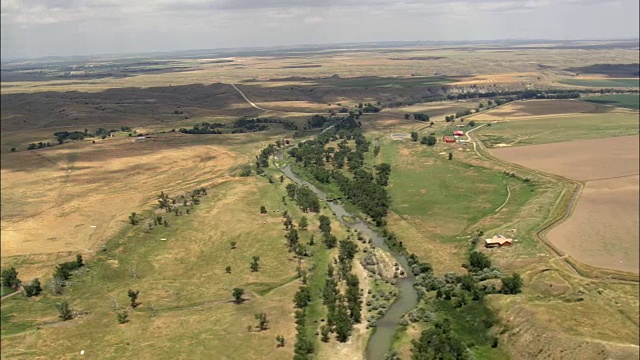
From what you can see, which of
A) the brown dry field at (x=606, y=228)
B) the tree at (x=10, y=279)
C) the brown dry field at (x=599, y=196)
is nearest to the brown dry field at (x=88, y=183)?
the tree at (x=10, y=279)

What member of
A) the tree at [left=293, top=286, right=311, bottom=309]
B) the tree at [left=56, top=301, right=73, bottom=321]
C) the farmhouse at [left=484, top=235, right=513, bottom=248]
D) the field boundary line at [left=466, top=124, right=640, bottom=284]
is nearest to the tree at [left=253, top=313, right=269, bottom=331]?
the tree at [left=293, top=286, right=311, bottom=309]

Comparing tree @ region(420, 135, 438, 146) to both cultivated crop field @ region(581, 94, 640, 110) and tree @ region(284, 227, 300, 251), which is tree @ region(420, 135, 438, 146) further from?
cultivated crop field @ region(581, 94, 640, 110)

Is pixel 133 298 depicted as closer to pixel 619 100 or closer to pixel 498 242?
pixel 498 242

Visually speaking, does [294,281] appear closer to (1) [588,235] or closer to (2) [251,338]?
(2) [251,338]

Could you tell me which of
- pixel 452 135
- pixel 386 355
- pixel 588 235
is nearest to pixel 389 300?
pixel 386 355

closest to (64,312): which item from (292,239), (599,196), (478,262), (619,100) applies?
(292,239)

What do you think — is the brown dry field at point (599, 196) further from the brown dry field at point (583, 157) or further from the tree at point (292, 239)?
the tree at point (292, 239)

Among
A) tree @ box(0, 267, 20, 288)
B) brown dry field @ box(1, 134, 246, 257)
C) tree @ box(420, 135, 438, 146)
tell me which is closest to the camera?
tree @ box(0, 267, 20, 288)
